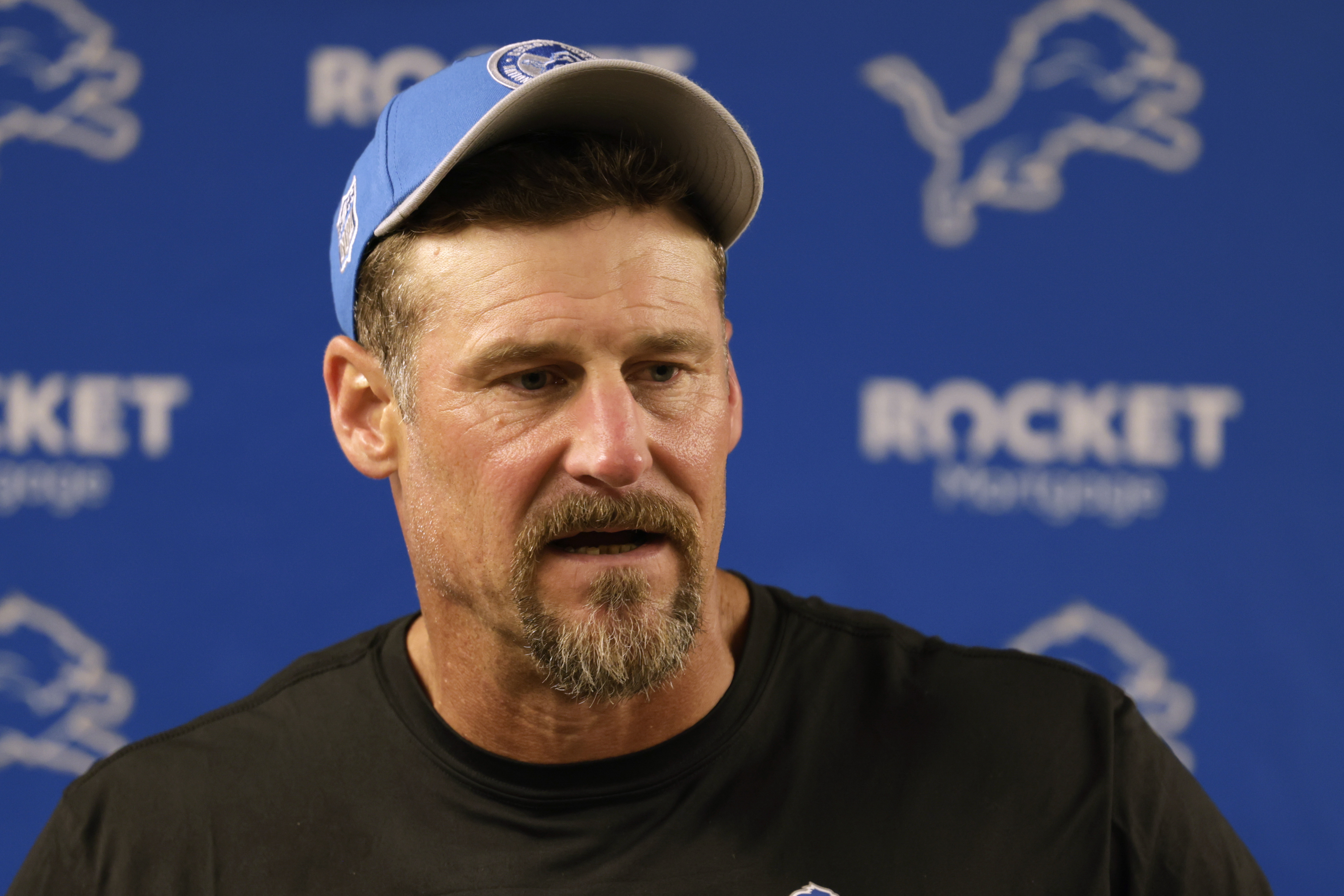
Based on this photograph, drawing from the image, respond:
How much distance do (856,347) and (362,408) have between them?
2.61 ft

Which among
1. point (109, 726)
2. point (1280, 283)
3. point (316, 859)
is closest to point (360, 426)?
point (316, 859)

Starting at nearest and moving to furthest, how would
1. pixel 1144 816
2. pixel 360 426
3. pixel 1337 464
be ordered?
pixel 1144 816 → pixel 360 426 → pixel 1337 464

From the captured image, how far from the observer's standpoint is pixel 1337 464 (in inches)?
57.6

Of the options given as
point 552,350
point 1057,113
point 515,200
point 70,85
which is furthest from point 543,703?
point 70,85

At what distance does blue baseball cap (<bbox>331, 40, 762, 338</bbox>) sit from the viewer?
0.82 meters

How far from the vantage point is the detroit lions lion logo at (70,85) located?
1551mm

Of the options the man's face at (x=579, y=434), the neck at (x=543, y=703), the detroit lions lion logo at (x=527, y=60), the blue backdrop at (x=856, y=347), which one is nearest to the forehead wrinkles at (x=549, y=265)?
the man's face at (x=579, y=434)

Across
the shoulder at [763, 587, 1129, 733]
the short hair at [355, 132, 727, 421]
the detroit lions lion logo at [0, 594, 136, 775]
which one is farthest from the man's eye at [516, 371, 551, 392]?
the detroit lions lion logo at [0, 594, 136, 775]

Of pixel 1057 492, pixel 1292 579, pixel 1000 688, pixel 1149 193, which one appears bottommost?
pixel 1000 688

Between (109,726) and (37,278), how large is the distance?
2.16 ft

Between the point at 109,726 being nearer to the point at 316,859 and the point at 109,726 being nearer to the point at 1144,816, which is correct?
the point at 316,859

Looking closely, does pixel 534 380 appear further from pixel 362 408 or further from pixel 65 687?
pixel 65 687

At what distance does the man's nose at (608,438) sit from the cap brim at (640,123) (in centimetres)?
21

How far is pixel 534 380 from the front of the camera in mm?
820
